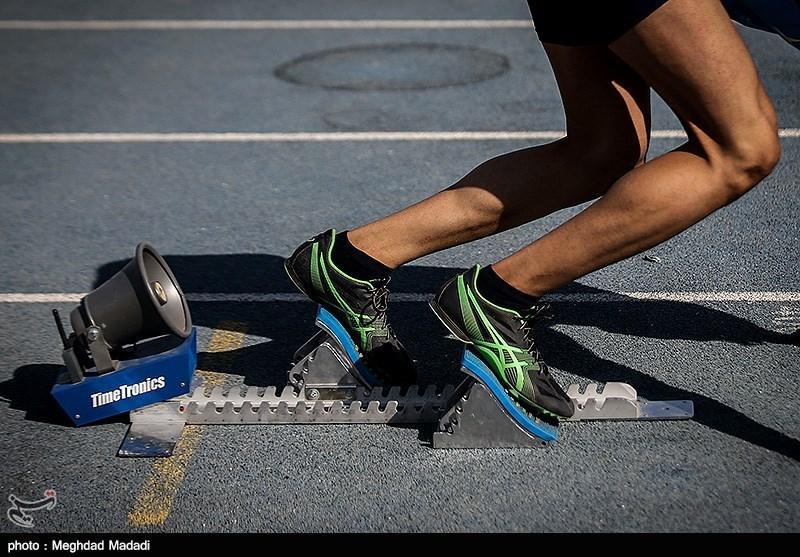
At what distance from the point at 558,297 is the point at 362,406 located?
1231 mm

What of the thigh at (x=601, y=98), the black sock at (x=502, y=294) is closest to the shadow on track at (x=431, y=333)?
the black sock at (x=502, y=294)

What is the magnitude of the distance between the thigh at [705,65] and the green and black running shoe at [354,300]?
119 cm

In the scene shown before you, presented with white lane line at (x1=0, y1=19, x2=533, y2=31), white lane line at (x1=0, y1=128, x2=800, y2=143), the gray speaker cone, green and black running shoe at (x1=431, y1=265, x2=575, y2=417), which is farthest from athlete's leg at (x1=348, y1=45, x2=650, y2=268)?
white lane line at (x1=0, y1=19, x2=533, y2=31)

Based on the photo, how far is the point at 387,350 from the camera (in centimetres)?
355

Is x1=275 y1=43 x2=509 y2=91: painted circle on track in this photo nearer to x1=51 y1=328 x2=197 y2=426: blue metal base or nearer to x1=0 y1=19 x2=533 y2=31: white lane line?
x1=0 y1=19 x2=533 y2=31: white lane line

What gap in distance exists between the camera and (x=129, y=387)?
337 cm

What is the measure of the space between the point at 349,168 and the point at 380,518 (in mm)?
3444

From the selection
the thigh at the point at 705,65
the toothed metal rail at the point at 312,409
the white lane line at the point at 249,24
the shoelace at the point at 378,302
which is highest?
the thigh at the point at 705,65

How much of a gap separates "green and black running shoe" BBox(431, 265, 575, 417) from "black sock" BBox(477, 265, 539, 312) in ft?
0.06

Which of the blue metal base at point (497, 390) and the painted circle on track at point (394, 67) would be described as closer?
the blue metal base at point (497, 390)

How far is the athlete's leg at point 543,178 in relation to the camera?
334cm

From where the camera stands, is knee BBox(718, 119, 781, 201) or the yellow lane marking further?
the yellow lane marking

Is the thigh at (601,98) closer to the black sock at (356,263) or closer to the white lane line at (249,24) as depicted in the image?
the black sock at (356,263)

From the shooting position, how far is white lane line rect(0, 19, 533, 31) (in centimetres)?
930
